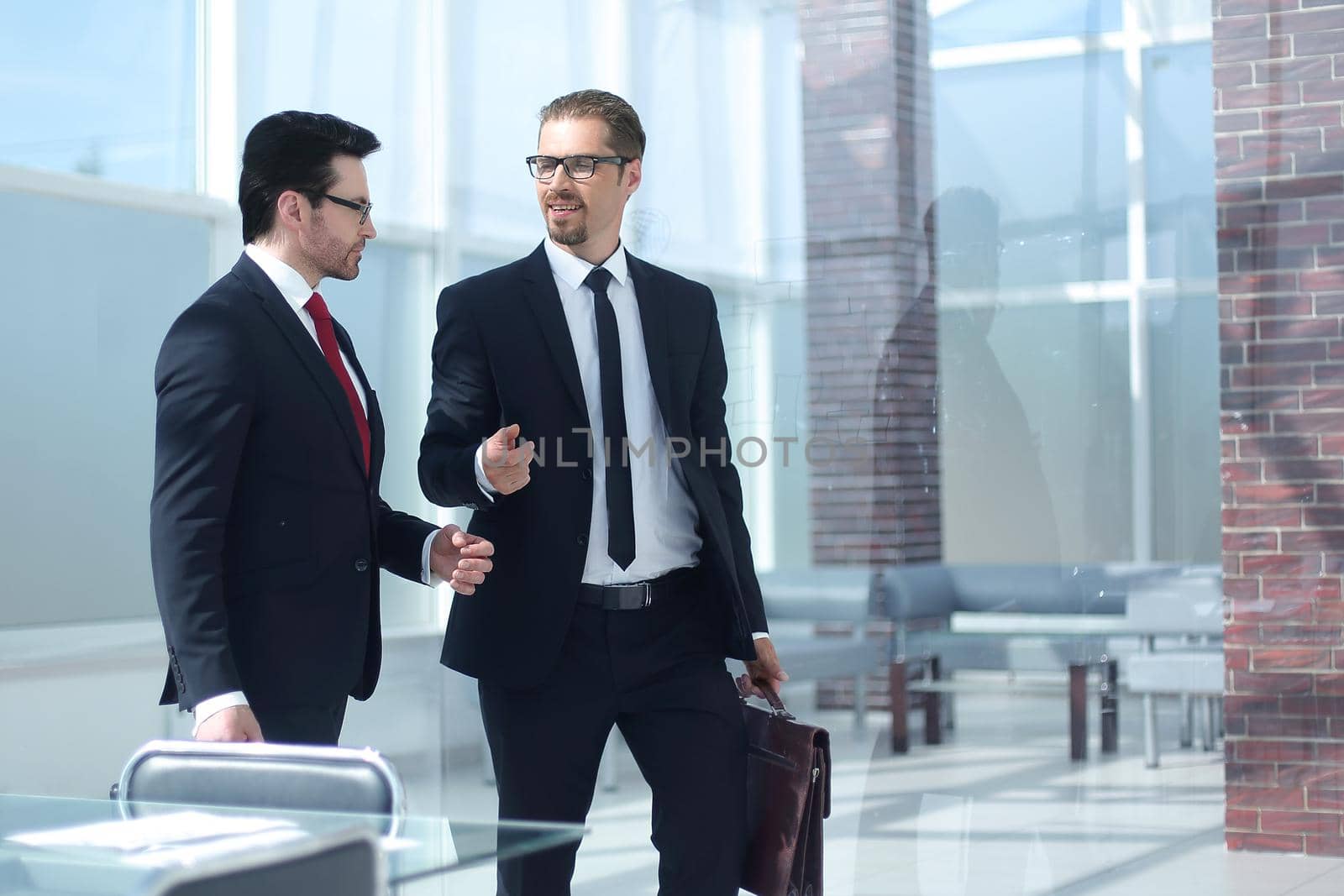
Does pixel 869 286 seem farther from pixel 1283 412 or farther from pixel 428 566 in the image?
pixel 428 566

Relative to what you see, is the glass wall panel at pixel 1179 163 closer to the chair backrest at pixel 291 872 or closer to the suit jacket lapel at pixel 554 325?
the suit jacket lapel at pixel 554 325

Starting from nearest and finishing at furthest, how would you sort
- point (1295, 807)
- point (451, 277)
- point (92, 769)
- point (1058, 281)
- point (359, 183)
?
point (359, 183) < point (1295, 807) < point (1058, 281) < point (92, 769) < point (451, 277)

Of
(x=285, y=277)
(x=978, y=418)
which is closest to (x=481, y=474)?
(x=285, y=277)

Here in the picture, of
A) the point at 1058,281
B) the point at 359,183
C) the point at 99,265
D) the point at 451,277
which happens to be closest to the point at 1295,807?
the point at 1058,281

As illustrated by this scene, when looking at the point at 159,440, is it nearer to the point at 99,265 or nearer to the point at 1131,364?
the point at 1131,364

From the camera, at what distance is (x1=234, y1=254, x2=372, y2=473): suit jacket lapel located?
8.06 ft

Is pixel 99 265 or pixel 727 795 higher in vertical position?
pixel 99 265

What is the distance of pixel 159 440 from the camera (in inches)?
91.5

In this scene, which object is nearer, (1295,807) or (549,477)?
(549,477)

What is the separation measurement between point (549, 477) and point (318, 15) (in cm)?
409

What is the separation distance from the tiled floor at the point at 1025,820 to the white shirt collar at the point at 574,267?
82.3 inches

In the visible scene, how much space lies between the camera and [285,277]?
2.54 meters

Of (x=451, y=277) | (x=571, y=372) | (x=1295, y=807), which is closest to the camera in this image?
(x=571, y=372)

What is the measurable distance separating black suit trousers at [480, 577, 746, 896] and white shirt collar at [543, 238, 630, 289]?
0.61 meters
